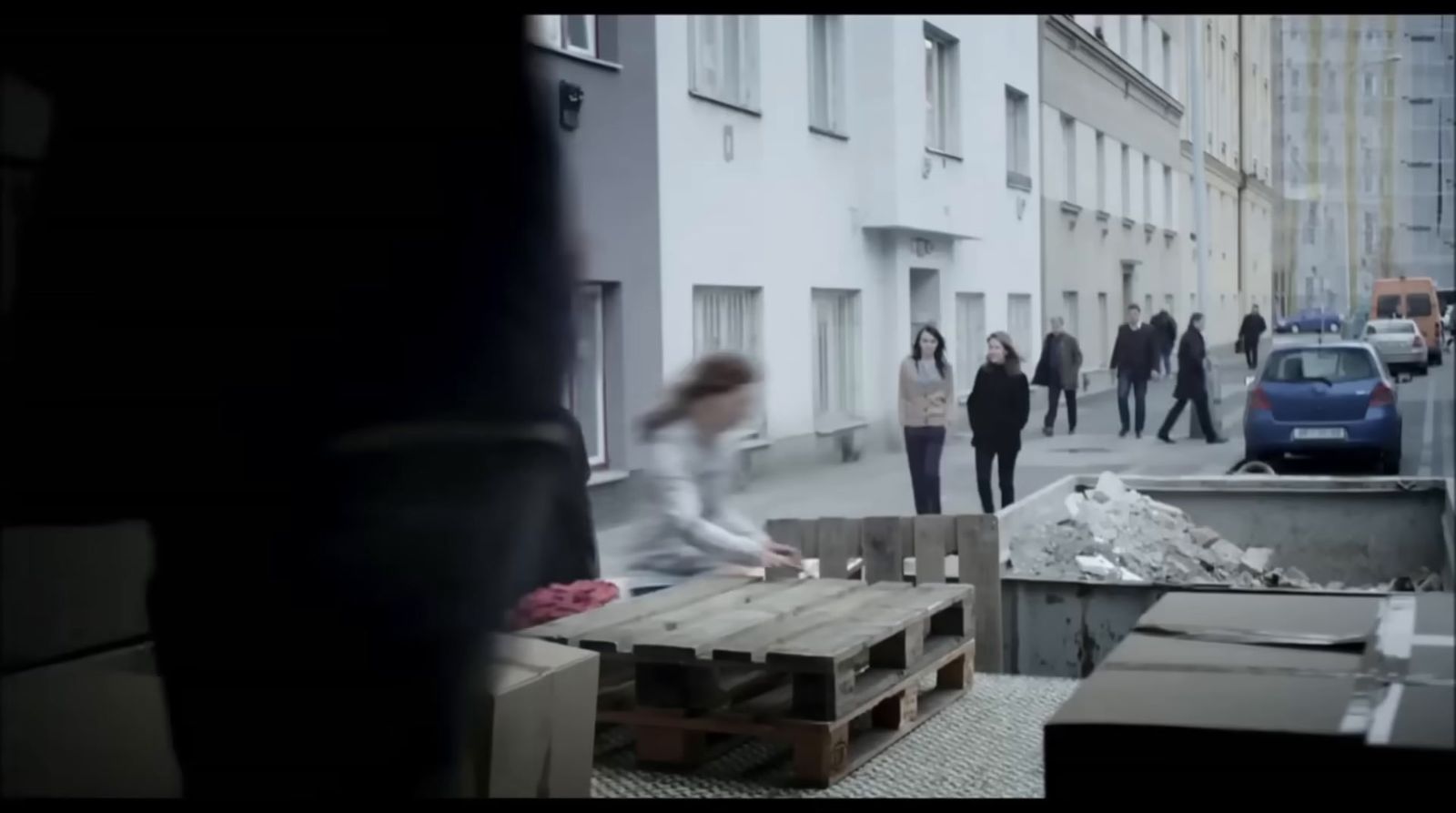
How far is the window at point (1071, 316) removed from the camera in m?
7.91

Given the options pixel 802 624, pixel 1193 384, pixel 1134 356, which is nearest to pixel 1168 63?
pixel 802 624

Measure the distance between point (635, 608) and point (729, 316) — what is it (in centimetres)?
243

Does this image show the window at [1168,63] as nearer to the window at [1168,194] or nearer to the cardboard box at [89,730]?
the window at [1168,194]

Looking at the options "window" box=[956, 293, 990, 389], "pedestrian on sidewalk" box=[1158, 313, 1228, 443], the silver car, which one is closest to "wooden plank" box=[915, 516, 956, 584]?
the silver car

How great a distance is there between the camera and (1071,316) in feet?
26.6

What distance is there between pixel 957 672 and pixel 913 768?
2.16 feet

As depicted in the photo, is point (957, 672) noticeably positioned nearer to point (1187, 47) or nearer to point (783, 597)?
point (783, 597)

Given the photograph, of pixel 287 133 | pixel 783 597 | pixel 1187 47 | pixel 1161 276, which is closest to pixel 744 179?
pixel 1161 276

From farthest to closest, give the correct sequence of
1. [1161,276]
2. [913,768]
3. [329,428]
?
[1161,276], [913,768], [329,428]

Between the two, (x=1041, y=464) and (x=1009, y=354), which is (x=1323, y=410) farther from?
(x=1009, y=354)

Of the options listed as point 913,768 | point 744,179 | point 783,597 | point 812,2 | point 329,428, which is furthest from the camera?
point 744,179

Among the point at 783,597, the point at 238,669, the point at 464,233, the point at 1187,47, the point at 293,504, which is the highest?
the point at 1187,47

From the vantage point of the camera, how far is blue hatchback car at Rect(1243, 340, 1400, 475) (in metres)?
6.16

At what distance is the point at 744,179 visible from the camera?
6.17m
